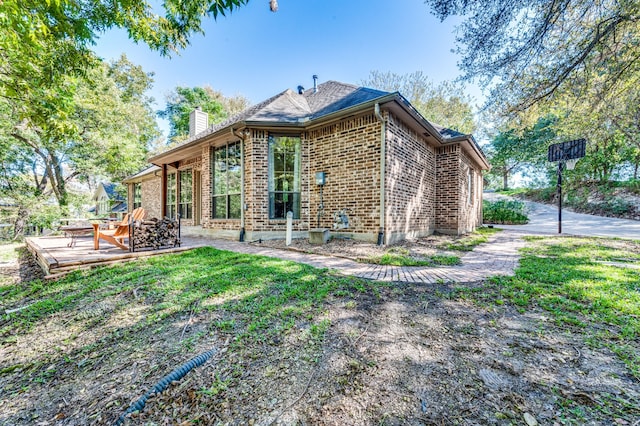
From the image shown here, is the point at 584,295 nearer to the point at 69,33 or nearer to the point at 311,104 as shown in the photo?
the point at 69,33

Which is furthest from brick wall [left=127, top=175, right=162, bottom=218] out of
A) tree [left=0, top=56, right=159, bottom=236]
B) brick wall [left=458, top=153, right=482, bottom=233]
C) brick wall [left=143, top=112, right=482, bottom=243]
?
brick wall [left=458, top=153, right=482, bottom=233]

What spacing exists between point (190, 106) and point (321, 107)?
72.3ft

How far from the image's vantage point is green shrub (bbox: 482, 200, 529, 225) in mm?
15125

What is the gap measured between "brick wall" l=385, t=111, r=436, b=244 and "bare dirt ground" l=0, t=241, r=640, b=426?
4067mm

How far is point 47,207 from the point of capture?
45.2 ft

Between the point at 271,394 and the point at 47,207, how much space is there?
1879cm

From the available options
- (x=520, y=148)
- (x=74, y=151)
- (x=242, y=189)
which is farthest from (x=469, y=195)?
(x=74, y=151)

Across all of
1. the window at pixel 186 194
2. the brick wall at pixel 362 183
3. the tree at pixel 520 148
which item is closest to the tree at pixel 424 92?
the tree at pixel 520 148

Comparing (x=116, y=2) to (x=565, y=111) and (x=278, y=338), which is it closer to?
(x=278, y=338)

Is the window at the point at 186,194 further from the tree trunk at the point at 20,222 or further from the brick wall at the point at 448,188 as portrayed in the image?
the brick wall at the point at 448,188

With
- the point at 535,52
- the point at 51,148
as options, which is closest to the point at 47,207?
the point at 51,148

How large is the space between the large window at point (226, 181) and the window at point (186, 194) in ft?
8.24

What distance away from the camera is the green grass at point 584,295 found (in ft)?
7.05

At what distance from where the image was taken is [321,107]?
793 centimetres
